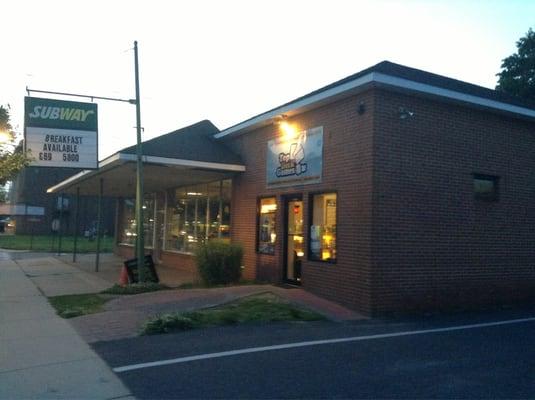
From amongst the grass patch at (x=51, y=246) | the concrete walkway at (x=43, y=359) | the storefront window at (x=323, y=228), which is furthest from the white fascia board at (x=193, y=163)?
the grass patch at (x=51, y=246)

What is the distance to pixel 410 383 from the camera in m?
6.57

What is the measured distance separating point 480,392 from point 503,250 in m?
7.69

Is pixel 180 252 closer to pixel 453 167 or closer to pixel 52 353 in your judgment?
pixel 453 167

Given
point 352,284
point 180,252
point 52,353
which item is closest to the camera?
point 52,353

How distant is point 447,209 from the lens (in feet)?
40.5

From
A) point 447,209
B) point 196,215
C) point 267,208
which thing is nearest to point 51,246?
point 196,215

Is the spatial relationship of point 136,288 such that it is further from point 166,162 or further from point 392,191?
point 392,191

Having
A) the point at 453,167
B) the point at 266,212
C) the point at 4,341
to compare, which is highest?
the point at 453,167

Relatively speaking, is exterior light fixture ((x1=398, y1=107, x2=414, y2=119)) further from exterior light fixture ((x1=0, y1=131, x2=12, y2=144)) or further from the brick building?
exterior light fixture ((x1=0, y1=131, x2=12, y2=144))

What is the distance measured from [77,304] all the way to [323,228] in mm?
5313

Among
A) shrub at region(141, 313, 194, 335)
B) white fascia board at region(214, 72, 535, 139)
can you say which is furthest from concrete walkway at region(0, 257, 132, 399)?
white fascia board at region(214, 72, 535, 139)

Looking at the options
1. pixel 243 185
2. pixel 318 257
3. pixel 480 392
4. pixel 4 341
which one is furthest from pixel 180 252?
pixel 480 392

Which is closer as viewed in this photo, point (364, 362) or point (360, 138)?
point (364, 362)

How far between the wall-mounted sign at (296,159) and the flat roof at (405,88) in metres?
0.61
